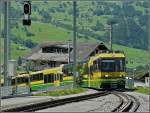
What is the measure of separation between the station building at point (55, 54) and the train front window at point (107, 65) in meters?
53.0

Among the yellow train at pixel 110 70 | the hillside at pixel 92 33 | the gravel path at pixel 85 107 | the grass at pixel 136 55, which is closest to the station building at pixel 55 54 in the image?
the grass at pixel 136 55

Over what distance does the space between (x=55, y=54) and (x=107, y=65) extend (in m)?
63.0

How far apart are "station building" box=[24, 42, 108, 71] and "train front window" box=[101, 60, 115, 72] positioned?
52965mm

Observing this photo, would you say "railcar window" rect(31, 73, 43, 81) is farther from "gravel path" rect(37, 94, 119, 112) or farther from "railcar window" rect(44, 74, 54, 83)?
"gravel path" rect(37, 94, 119, 112)

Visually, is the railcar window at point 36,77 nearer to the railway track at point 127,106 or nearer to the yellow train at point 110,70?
the yellow train at point 110,70

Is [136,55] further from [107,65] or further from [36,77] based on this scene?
[107,65]

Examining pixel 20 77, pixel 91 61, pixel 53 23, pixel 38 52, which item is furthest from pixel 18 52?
pixel 91 61

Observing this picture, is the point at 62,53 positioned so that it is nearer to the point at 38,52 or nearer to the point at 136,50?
the point at 38,52

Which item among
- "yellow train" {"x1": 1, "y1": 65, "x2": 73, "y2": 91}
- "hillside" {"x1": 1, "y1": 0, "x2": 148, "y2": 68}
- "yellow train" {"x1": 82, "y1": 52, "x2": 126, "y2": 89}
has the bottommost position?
A: "yellow train" {"x1": 1, "y1": 65, "x2": 73, "y2": 91}

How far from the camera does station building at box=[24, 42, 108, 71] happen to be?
328 ft

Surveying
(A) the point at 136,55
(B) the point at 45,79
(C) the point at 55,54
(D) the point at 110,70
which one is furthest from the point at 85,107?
(A) the point at 136,55

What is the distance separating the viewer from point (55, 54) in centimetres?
10606

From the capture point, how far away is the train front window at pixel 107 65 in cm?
4328

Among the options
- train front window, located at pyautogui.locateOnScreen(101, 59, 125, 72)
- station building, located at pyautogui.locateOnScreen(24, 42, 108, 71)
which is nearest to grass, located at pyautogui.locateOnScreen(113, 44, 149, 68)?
A: station building, located at pyautogui.locateOnScreen(24, 42, 108, 71)
